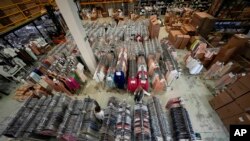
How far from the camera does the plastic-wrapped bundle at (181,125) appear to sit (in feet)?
6.80

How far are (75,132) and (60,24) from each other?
20.2ft

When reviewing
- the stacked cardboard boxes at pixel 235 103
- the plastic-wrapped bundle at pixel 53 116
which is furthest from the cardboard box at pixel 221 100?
the plastic-wrapped bundle at pixel 53 116

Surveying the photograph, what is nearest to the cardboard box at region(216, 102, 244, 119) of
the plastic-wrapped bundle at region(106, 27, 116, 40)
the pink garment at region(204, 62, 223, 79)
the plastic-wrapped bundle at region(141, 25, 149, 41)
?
the pink garment at region(204, 62, 223, 79)

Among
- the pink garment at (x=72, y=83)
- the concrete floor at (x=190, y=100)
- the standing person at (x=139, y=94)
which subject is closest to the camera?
the concrete floor at (x=190, y=100)

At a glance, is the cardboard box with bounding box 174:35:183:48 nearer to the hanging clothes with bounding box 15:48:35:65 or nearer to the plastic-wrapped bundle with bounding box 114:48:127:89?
the plastic-wrapped bundle with bounding box 114:48:127:89

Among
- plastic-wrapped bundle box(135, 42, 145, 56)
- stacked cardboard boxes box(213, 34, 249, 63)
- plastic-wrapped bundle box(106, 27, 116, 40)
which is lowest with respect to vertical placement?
stacked cardboard boxes box(213, 34, 249, 63)

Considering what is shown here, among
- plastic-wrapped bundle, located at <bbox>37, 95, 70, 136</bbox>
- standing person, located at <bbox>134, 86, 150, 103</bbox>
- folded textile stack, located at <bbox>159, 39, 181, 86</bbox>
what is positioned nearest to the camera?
plastic-wrapped bundle, located at <bbox>37, 95, 70, 136</bbox>

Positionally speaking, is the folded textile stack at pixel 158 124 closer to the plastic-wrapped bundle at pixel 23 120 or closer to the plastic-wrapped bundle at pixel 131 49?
the plastic-wrapped bundle at pixel 131 49

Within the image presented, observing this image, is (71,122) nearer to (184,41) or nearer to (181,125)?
(181,125)

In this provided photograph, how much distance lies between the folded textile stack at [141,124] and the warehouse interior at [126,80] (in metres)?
0.02

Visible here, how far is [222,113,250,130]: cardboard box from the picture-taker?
83.3 inches

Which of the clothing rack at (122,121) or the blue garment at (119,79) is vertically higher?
the blue garment at (119,79)

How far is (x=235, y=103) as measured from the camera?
2.32m

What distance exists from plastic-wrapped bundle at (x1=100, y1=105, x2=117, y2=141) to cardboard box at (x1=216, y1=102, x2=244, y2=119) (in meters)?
2.31
